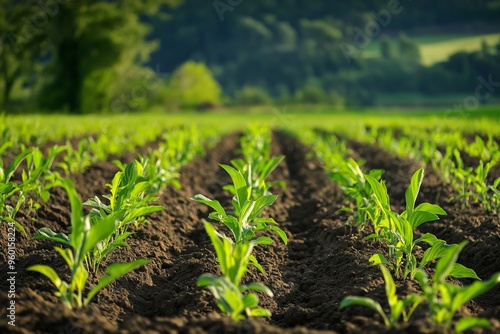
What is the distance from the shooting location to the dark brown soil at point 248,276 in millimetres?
2730

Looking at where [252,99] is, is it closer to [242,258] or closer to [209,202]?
[209,202]


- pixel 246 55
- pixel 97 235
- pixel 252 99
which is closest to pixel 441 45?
pixel 252 99

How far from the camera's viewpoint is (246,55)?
9088 cm

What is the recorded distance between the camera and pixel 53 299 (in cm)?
333

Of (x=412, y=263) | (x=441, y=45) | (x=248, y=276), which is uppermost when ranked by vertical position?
(x=412, y=263)

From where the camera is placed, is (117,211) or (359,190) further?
(359,190)

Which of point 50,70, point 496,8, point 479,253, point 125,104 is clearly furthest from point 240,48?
point 479,253

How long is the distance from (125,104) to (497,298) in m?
43.1

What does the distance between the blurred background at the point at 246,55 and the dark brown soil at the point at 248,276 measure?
1442 cm

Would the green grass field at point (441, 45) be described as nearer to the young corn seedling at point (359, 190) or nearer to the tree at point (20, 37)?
the tree at point (20, 37)
